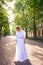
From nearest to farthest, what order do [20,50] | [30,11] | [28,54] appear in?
[20,50] < [28,54] < [30,11]

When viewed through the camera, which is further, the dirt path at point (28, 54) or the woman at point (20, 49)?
the dirt path at point (28, 54)

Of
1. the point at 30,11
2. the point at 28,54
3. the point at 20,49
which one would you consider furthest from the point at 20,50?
the point at 30,11

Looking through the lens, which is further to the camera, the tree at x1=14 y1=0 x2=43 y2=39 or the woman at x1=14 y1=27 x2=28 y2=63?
the tree at x1=14 y1=0 x2=43 y2=39

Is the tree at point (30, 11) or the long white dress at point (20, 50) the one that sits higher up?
the tree at point (30, 11)

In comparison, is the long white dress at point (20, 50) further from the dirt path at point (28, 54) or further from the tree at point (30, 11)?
the tree at point (30, 11)

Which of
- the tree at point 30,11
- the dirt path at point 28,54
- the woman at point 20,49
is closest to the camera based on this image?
the woman at point 20,49

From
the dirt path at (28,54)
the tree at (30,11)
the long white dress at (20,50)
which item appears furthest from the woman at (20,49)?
the tree at (30,11)

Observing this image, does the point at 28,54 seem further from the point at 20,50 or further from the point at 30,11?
the point at 30,11

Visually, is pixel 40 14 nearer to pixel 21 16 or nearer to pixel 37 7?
pixel 37 7

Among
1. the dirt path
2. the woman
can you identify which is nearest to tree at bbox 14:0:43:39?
the dirt path

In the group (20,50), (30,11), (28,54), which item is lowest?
(28,54)

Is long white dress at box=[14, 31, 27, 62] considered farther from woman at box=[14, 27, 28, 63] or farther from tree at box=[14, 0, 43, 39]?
tree at box=[14, 0, 43, 39]

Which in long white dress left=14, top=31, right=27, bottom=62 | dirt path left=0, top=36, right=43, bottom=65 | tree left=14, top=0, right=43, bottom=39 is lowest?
dirt path left=0, top=36, right=43, bottom=65

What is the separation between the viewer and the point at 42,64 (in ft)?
34.6
